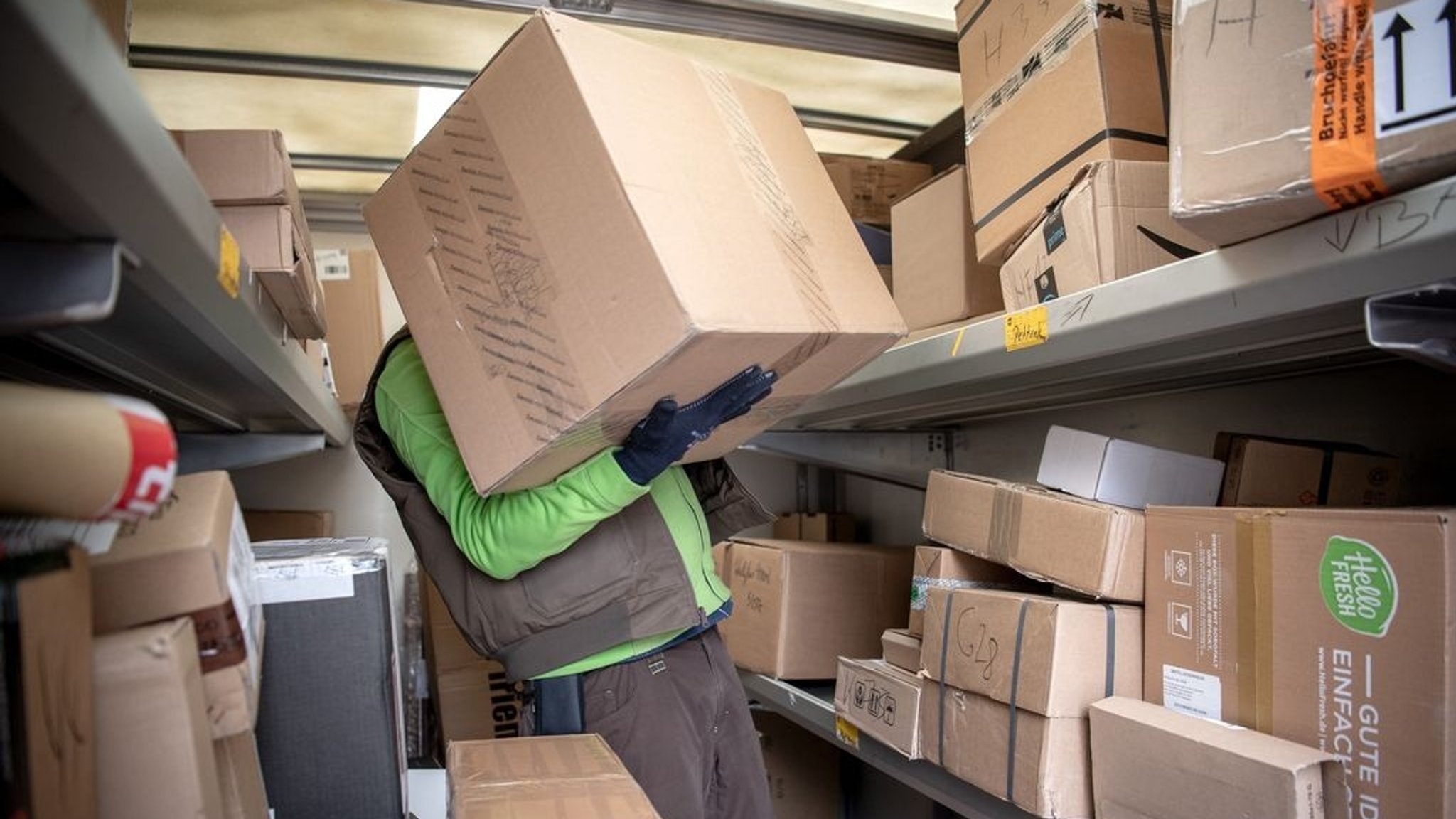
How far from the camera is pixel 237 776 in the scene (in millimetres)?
772

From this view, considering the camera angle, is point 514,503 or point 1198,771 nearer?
point 1198,771

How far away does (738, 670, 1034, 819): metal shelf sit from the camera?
58.4 inches

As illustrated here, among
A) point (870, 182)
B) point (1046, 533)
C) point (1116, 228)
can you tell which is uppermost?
point (870, 182)

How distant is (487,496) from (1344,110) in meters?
1.11

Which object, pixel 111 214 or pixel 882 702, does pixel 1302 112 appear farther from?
pixel 882 702

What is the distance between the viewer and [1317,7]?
926 mm

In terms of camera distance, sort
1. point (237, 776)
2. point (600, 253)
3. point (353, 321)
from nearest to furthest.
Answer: point (237, 776) → point (600, 253) → point (353, 321)

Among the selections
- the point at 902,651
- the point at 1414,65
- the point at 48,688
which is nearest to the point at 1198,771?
the point at 902,651

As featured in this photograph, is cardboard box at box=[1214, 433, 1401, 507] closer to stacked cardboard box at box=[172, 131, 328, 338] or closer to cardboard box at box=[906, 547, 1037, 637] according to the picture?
cardboard box at box=[906, 547, 1037, 637]

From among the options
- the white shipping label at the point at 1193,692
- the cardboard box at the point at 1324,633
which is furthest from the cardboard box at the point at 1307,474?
the white shipping label at the point at 1193,692

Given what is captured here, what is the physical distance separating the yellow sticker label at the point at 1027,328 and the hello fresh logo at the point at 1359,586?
419 millimetres

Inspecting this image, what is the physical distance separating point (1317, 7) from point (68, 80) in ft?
3.31

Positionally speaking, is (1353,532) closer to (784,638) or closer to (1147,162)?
(1147,162)

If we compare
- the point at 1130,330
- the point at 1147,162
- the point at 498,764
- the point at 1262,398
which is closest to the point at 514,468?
the point at 498,764
